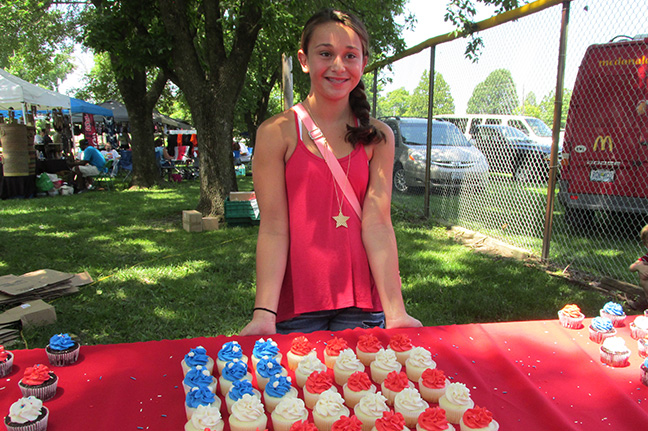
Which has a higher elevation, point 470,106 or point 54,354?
point 470,106

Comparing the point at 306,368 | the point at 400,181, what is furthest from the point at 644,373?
the point at 400,181

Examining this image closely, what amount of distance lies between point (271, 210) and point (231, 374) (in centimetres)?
63

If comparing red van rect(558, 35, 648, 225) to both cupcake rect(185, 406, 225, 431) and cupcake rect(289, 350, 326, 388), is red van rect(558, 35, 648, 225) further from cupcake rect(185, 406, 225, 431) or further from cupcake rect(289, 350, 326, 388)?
cupcake rect(185, 406, 225, 431)

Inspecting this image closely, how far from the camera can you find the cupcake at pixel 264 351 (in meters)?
1.55

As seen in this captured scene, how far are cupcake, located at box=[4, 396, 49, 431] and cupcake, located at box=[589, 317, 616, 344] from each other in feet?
5.88

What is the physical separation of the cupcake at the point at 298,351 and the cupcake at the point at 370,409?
0.25 meters

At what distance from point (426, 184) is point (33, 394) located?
7.06 metres

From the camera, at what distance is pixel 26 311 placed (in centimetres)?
397

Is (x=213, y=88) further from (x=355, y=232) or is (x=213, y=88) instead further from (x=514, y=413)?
(x=514, y=413)

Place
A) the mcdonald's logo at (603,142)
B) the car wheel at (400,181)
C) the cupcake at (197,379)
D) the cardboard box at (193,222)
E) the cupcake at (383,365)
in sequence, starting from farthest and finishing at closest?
the car wheel at (400,181)
the cardboard box at (193,222)
the mcdonald's logo at (603,142)
the cupcake at (383,365)
the cupcake at (197,379)

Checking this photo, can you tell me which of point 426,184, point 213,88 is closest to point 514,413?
point 426,184

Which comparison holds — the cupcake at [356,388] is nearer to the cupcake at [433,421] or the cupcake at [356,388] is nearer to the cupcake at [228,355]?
the cupcake at [433,421]

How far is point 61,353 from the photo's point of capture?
1.54 m

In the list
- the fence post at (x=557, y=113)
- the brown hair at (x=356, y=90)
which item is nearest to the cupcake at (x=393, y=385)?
the brown hair at (x=356, y=90)
